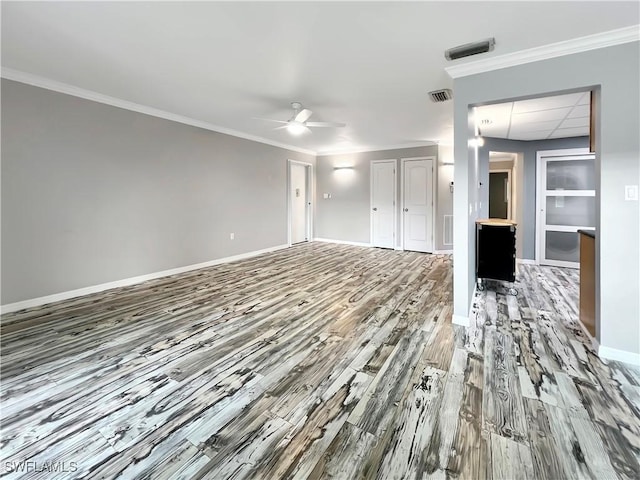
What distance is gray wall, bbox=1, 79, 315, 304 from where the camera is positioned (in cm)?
328

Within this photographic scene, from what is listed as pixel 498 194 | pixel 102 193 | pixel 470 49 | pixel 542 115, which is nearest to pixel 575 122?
pixel 542 115

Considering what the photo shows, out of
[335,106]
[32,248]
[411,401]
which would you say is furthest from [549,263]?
[32,248]

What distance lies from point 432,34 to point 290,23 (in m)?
1.12

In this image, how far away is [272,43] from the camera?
254 centimetres

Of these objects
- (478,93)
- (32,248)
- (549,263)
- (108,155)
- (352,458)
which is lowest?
(352,458)

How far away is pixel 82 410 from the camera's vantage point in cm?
177

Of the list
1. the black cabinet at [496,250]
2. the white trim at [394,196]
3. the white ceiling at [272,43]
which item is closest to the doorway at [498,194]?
the white trim at [394,196]

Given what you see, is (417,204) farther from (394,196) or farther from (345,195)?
(345,195)

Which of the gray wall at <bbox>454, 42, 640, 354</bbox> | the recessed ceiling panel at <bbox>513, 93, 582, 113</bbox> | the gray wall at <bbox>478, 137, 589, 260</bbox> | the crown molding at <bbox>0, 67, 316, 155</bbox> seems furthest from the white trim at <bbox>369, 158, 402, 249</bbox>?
the gray wall at <bbox>454, 42, 640, 354</bbox>

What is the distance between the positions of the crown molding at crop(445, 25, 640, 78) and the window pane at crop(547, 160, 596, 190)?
11.8 feet

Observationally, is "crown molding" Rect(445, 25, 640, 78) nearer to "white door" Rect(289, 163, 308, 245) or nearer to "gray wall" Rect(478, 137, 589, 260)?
"gray wall" Rect(478, 137, 589, 260)

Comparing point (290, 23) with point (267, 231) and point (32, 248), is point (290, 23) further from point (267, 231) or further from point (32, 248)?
point (267, 231)

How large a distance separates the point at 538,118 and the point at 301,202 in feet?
17.5

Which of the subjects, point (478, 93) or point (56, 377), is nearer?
point (56, 377)
